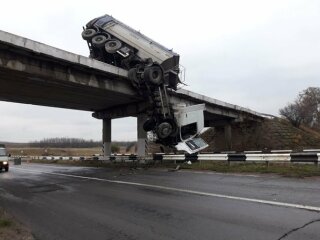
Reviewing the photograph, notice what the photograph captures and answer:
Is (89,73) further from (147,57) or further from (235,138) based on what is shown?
(235,138)

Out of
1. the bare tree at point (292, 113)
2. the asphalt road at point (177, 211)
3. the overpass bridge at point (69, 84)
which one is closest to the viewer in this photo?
the asphalt road at point (177, 211)

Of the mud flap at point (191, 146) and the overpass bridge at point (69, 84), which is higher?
the overpass bridge at point (69, 84)

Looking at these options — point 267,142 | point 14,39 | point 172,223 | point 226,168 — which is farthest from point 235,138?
point 172,223

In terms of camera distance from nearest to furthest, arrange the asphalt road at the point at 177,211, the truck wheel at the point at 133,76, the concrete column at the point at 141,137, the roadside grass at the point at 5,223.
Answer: the asphalt road at the point at 177,211 → the roadside grass at the point at 5,223 → the truck wheel at the point at 133,76 → the concrete column at the point at 141,137

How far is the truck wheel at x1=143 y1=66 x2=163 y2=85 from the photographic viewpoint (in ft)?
84.3

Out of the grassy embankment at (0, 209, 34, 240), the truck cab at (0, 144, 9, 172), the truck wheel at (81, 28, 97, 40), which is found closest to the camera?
the grassy embankment at (0, 209, 34, 240)

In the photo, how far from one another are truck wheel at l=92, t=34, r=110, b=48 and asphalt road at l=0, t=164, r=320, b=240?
16.9m

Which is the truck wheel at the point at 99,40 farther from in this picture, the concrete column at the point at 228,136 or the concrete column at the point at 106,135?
the concrete column at the point at 228,136

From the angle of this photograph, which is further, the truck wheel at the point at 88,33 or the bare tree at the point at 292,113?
the bare tree at the point at 292,113

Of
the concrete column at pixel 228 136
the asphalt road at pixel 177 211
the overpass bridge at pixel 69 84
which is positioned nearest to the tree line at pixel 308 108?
the concrete column at pixel 228 136

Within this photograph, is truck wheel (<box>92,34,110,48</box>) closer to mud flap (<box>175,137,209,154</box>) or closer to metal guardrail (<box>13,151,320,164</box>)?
metal guardrail (<box>13,151,320,164</box>)

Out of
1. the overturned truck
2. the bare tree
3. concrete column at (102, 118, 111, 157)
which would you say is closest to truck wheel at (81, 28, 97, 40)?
the overturned truck

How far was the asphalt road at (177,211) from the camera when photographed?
652 centimetres

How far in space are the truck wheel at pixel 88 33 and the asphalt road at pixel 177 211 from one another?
704 inches
